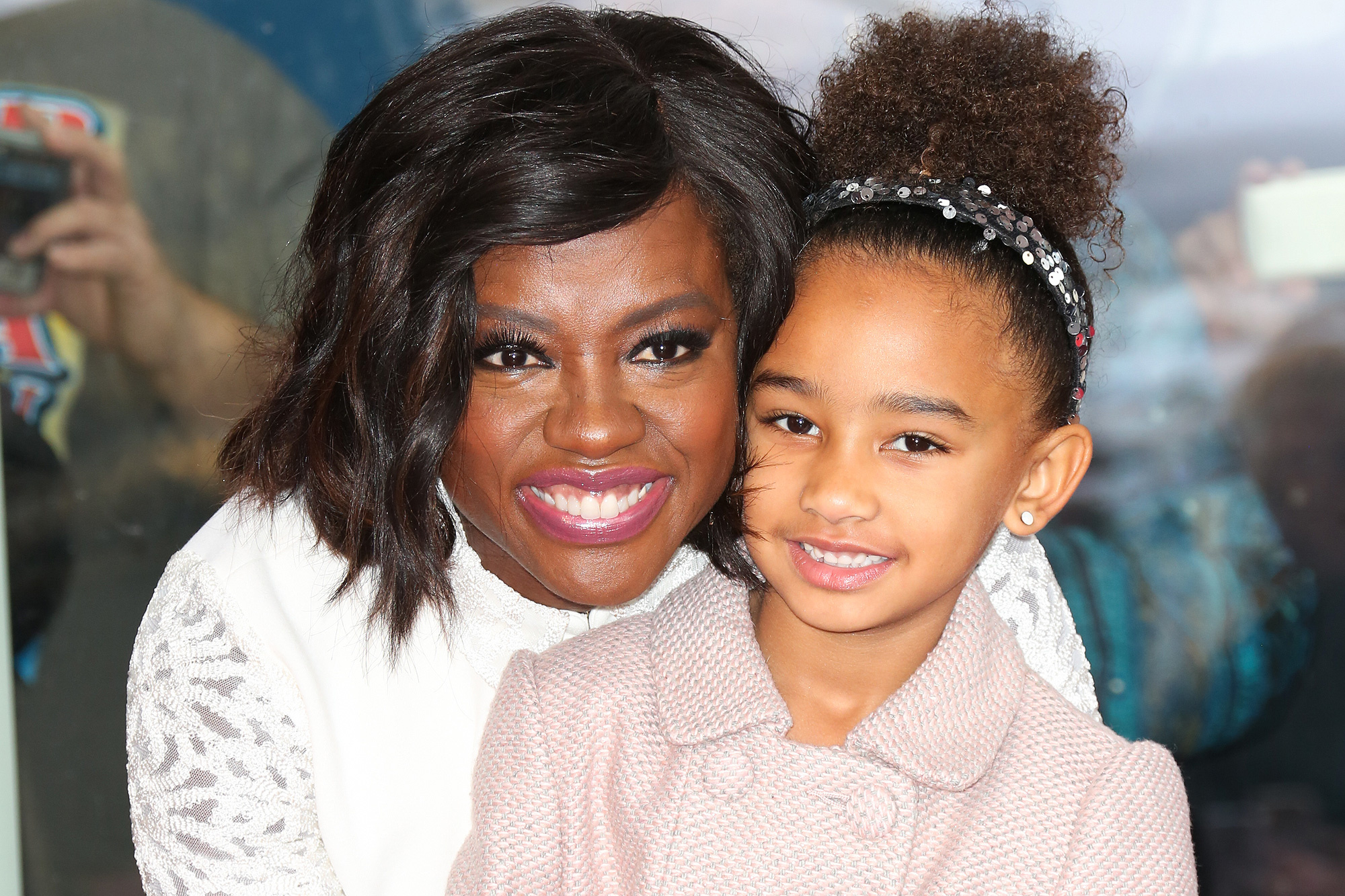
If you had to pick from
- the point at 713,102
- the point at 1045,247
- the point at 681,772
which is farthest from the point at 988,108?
the point at 681,772

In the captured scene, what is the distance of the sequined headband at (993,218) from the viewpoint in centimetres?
121

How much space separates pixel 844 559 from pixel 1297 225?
2.02 m

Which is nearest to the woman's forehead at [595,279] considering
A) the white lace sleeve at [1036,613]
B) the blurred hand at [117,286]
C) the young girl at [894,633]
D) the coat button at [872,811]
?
the young girl at [894,633]

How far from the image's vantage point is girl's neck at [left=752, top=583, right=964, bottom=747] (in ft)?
4.21

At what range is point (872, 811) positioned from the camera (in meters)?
1.16

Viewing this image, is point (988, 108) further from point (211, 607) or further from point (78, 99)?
point (78, 99)

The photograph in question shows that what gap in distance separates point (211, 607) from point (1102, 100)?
3.73ft

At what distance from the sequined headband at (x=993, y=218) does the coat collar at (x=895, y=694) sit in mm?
284

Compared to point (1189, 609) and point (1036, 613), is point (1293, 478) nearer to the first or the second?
point (1189, 609)

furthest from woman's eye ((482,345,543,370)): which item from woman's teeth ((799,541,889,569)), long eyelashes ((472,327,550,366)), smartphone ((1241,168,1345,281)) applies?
smartphone ((1241,168,1345,281))

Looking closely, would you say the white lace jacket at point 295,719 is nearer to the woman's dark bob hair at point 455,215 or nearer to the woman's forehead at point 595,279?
the woman's dark bob hair at point 455,215

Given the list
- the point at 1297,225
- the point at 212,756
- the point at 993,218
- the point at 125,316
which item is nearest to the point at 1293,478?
the point at 1297,225

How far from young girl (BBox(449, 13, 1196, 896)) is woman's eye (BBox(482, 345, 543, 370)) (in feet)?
0.74

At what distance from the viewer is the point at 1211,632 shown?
2746mm
